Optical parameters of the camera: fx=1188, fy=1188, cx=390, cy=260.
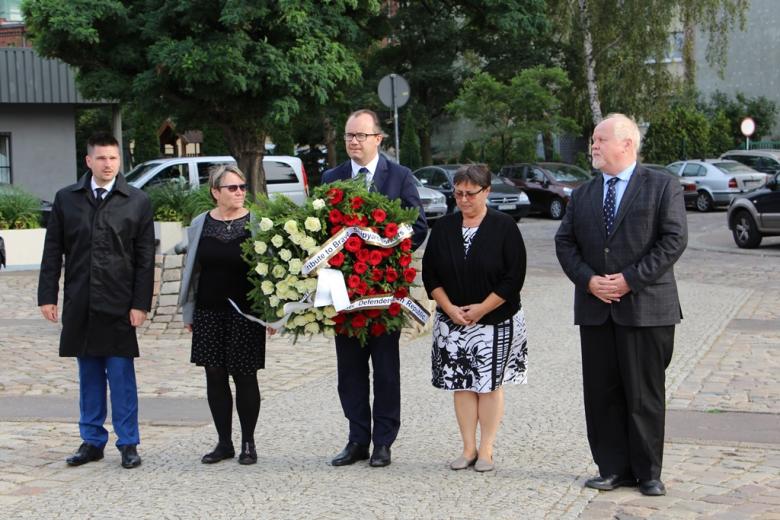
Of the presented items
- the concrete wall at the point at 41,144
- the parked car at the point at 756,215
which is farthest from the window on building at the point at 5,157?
the parked car at the point at 756,215

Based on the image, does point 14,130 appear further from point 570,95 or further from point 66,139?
point 570,95

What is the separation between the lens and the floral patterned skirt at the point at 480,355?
6391mm

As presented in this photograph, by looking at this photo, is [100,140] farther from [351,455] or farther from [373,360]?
[351,455]

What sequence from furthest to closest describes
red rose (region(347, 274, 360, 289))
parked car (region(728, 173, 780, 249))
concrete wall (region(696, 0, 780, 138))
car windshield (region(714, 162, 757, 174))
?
concrete wall (region(696, 0, 780, 138)), car windshield (region(714, 162, 757, 174)), parked car (region(728, 173, 780, 249)), red rose (region(347, 274, 360, 289))

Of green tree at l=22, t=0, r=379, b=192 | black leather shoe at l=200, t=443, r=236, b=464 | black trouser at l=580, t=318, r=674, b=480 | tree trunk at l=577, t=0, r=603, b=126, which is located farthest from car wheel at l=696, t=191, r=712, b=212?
black trouser at l=580, t=318, r=674, b=480

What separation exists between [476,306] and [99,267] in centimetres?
219

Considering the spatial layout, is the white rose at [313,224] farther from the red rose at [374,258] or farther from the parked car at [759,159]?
the parked car at [759,159]

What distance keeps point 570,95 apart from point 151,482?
126 feet

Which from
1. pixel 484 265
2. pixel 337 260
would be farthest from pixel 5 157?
pixel 484 265

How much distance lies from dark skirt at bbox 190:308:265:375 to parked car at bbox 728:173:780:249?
16996mm

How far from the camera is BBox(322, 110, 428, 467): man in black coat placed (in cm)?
662

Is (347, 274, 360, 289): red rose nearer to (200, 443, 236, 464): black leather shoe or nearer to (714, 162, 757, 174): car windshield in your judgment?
(200, 443, 236, 464): black leather shoe

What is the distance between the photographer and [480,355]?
252 inches

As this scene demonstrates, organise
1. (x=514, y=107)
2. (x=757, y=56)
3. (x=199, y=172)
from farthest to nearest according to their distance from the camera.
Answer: (x=757, y=56) → (x=514, y=107) → (x=199, y=172)
